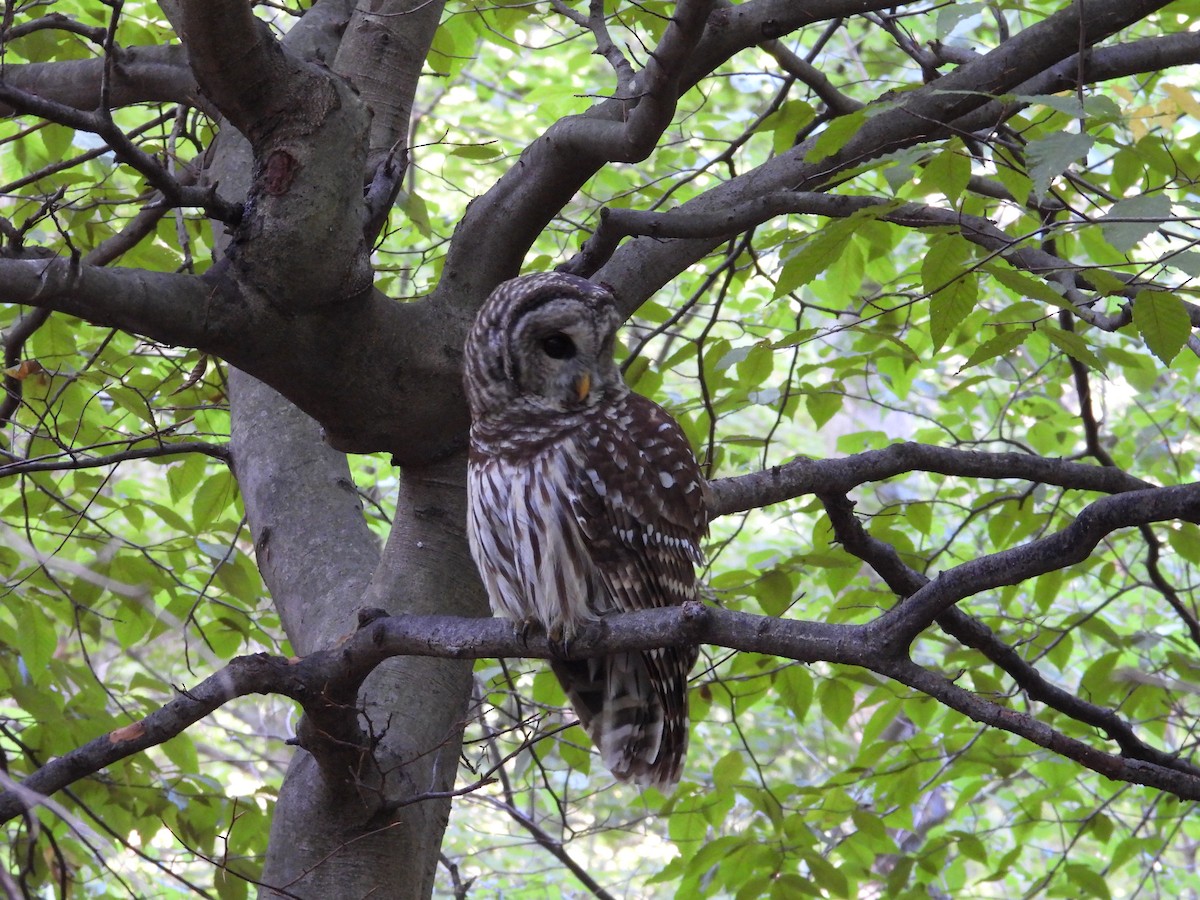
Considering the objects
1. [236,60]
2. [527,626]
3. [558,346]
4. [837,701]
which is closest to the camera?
[236,60]

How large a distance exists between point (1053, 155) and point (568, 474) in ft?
4.31

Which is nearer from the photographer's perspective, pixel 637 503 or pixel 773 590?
pixel 637 503

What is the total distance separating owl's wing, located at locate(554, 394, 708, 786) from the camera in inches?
108

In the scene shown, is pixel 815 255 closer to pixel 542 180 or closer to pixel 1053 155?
pixel 1053 155

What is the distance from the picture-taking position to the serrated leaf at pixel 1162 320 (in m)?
2.21

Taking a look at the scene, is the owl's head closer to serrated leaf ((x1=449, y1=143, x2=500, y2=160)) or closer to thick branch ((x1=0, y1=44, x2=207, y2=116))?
serrated leaf ((x1=449, y1=143, x2=500, y2=160))

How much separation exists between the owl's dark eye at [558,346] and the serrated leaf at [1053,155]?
1.26 m

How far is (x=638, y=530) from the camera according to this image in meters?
2.76

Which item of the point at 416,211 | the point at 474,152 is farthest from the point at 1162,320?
the point at 416,211

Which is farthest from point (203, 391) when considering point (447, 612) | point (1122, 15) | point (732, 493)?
point (1122, 15)

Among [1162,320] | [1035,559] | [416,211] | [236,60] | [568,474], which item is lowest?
[1035,559]

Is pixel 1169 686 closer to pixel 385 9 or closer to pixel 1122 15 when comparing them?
pixel 1122 15

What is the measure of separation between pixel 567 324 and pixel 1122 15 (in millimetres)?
1401

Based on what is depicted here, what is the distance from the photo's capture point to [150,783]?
3555 millimetres
